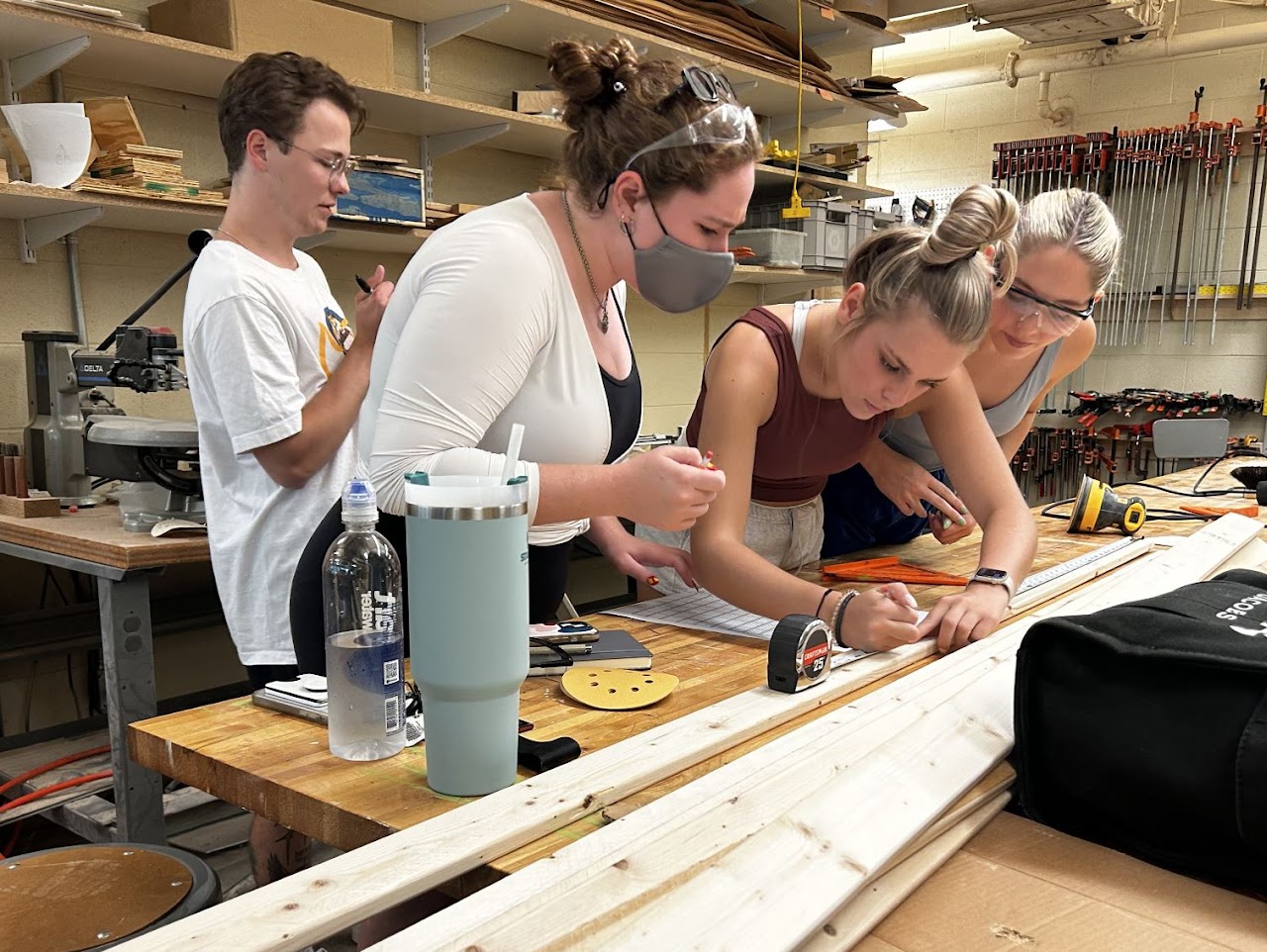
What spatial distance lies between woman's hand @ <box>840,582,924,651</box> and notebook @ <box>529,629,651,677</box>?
0.89ft

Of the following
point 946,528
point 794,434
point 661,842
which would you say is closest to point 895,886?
point 661,842

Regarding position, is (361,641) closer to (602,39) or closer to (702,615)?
(702,615)

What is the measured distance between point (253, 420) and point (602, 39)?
2.50m

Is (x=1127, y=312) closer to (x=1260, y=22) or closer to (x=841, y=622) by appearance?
(x=1260, y=22)

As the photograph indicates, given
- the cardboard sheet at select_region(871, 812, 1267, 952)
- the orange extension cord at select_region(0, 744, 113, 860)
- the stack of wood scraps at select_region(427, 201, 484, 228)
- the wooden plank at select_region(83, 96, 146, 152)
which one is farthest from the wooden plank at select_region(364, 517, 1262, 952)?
the stack of wood scraps at select_region(427, 201, 484, 228)

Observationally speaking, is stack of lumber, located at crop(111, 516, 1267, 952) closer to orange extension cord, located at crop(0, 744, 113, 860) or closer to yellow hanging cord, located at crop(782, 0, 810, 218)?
orange extension cord, located at crop(0, 744, 113, 860)

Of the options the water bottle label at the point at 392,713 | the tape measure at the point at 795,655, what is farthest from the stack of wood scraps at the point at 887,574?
the water bottle label at the point at 392,713

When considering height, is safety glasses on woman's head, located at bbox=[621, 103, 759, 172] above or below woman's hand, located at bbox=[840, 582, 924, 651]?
above

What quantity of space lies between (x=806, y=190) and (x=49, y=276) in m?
3.14

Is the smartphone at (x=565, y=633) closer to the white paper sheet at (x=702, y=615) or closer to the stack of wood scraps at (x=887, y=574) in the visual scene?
the white paper sheet at (x=702, y=615)

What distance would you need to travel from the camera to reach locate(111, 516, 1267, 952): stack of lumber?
642 millimetres

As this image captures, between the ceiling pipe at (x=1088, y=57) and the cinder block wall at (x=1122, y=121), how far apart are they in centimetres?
4

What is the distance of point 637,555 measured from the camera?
162 centimetres

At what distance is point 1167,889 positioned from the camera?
2.53 feet
